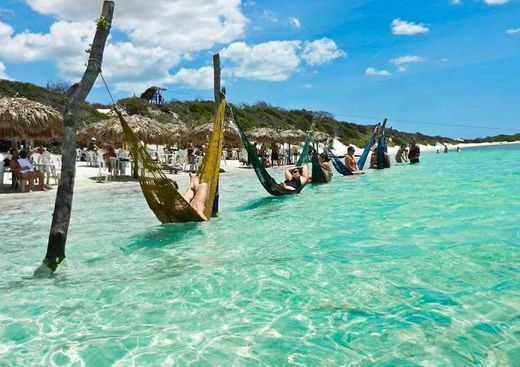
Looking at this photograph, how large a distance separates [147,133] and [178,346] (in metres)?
12.2

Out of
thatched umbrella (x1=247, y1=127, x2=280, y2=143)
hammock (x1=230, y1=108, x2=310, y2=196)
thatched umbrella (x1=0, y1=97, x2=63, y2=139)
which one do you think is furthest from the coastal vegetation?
hammock (x1=230, y1=108, x2=310, y2=196)

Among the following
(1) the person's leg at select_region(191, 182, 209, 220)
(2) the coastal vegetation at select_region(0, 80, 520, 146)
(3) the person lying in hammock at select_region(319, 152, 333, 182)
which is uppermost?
(2) the coastal vegetation at select_region(0, 80, 520, 146)

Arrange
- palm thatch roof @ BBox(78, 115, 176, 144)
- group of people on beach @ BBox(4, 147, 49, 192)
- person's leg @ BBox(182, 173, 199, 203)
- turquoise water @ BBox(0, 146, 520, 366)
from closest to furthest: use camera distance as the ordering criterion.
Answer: turquoise water @ BBox(0, 146, 520, 366) < person's leg @ BBox(182, 173, 199, 203) < group of people on beach @ BBox(4, 147, 49, 192) < palm thatch roof @ BBox(78, 115, 176, 144)

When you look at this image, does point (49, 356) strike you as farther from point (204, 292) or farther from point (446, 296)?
point (446, 296)

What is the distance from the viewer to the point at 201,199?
20.4 feet

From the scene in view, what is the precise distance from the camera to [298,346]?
2.64 m

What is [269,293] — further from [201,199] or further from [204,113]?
[204,113]

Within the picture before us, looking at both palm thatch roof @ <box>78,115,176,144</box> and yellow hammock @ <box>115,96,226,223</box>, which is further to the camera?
palm thatch roof @ <box>78,115,176,144</box>

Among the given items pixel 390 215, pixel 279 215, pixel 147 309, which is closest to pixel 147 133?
pixel 279 215

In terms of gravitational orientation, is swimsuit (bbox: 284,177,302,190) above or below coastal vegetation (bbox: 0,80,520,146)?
below

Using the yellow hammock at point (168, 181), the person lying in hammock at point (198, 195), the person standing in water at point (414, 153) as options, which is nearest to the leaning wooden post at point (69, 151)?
the yellow hammock at point (168, 181)

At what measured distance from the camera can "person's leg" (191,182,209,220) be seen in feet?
20.0

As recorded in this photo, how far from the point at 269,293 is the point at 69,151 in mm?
2037

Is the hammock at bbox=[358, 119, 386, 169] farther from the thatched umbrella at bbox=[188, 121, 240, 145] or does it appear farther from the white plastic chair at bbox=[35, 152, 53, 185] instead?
the white plastic chair at bbox=[35, 152, 53, 185]
